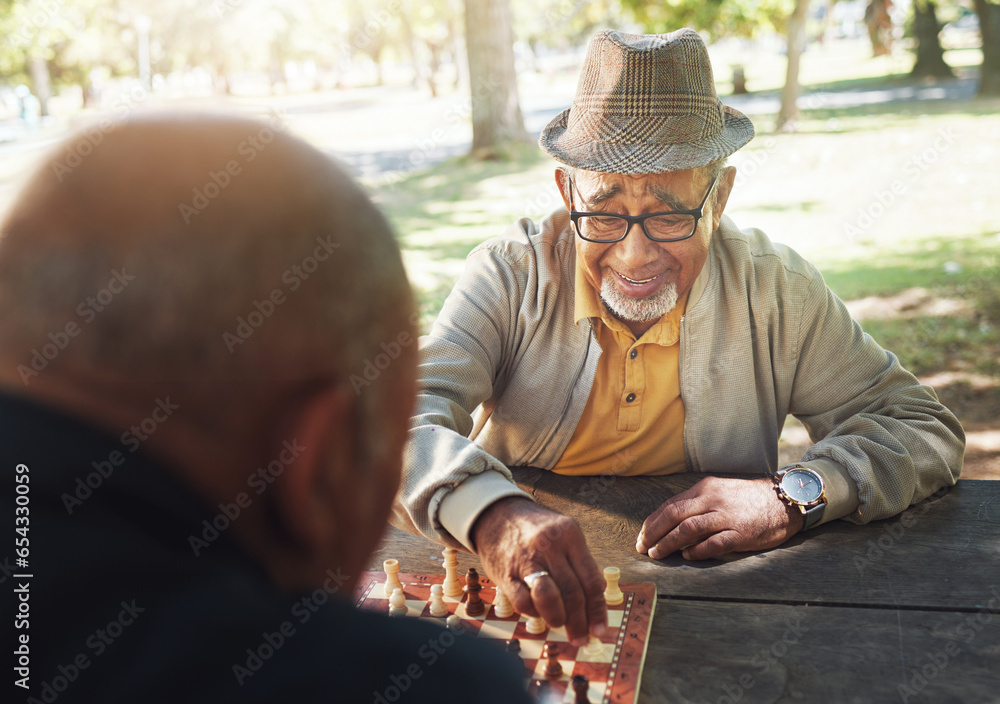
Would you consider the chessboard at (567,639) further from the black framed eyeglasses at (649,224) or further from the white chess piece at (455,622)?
the black framed eyeglasses at (649,224)

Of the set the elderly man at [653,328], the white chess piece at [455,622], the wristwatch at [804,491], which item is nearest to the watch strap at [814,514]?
the wristwatch at [804,491]

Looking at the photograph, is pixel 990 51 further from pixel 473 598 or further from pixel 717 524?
pixel 473 598

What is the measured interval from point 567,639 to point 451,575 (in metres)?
0.34

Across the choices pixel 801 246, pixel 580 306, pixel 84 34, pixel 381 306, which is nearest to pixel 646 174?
pixel 580 306

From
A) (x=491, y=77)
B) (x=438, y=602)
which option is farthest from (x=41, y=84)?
(x=438, y=602)

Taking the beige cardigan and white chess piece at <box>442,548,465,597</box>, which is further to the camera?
the beige cardigan

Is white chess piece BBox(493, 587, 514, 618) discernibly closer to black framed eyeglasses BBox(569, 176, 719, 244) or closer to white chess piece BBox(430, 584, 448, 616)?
white chess piece BBox(430, 584, 448, 616)

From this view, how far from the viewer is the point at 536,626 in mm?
1701

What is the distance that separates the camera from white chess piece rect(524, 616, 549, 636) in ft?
5.56

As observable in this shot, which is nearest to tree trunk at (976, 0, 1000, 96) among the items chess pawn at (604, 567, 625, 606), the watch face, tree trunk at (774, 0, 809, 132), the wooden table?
tree trunk at (774, 0, 809, 132)

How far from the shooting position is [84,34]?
101 ft

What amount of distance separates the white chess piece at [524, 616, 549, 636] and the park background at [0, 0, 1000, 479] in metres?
0.73

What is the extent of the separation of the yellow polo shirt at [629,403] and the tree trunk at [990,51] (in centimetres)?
1874

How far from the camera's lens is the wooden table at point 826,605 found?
1501 mm
